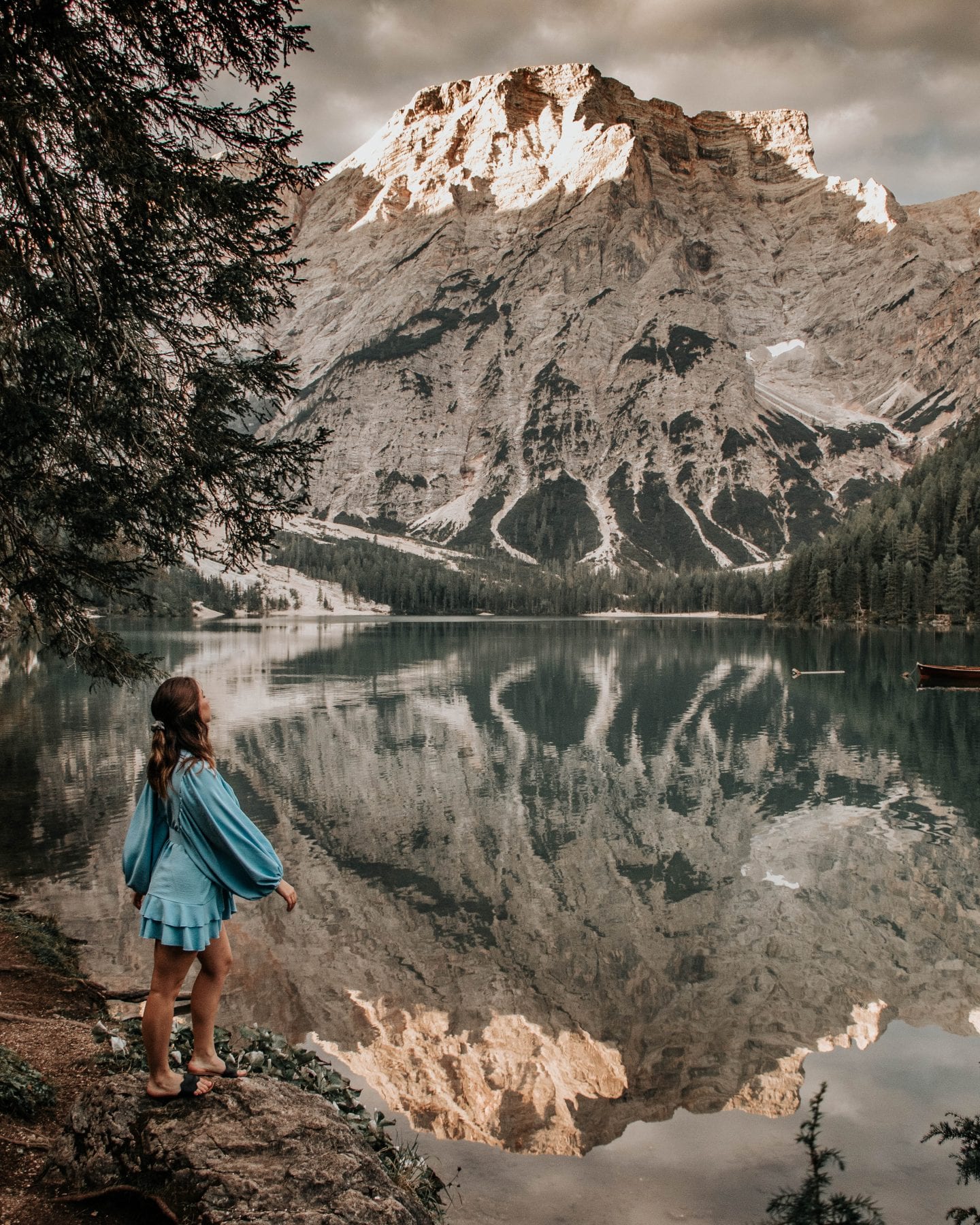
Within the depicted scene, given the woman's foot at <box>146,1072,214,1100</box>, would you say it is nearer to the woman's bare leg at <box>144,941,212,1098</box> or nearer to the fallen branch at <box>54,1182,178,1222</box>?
the woman's bare leg at <box>144,941,212,1098</box>

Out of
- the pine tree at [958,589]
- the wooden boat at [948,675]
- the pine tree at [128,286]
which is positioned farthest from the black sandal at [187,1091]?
the pine tree at [958,589]

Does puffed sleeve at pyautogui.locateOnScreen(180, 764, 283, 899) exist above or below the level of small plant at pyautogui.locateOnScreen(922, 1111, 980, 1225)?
above

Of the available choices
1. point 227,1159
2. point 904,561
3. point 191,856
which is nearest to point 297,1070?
point 227,1159

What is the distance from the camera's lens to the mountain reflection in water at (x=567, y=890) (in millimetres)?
10602

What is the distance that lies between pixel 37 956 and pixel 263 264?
11844 mm

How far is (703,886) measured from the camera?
673 inches

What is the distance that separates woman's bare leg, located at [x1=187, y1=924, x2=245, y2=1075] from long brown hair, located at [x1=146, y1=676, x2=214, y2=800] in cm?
124

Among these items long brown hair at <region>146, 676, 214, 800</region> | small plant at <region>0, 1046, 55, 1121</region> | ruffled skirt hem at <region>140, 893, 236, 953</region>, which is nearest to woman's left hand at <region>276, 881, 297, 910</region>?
ruffled skirt hem at <region>140, 893, 236, 953</region>

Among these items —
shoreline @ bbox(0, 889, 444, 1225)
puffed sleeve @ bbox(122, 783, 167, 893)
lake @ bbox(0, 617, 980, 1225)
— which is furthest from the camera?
lake @ bbox(0, 617, 980, 1225)

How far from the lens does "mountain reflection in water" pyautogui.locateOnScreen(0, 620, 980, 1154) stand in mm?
10602

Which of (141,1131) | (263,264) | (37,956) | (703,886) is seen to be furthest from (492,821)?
(141,1131)

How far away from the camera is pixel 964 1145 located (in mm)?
8906

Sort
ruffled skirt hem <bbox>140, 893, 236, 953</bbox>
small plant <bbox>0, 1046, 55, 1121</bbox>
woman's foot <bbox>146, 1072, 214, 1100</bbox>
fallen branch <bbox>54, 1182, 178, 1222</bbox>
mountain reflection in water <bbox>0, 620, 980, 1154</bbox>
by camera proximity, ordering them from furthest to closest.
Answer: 1. mountain reflection in water <bbox>0, 620, 980, 1154</bbox>
2. small plant <bbox>0, 1046, 55, 1121</bbox>
3. ruffled skirt hem <bbox>140, 893, 236, 953</bbox>
4. woman's foot <bbox>146, 1072, 214, 1100</bbox>
5. fallen branch <bbox>54, 1182, 178, 1222</bbox>

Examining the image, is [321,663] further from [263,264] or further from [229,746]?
[263,264]
